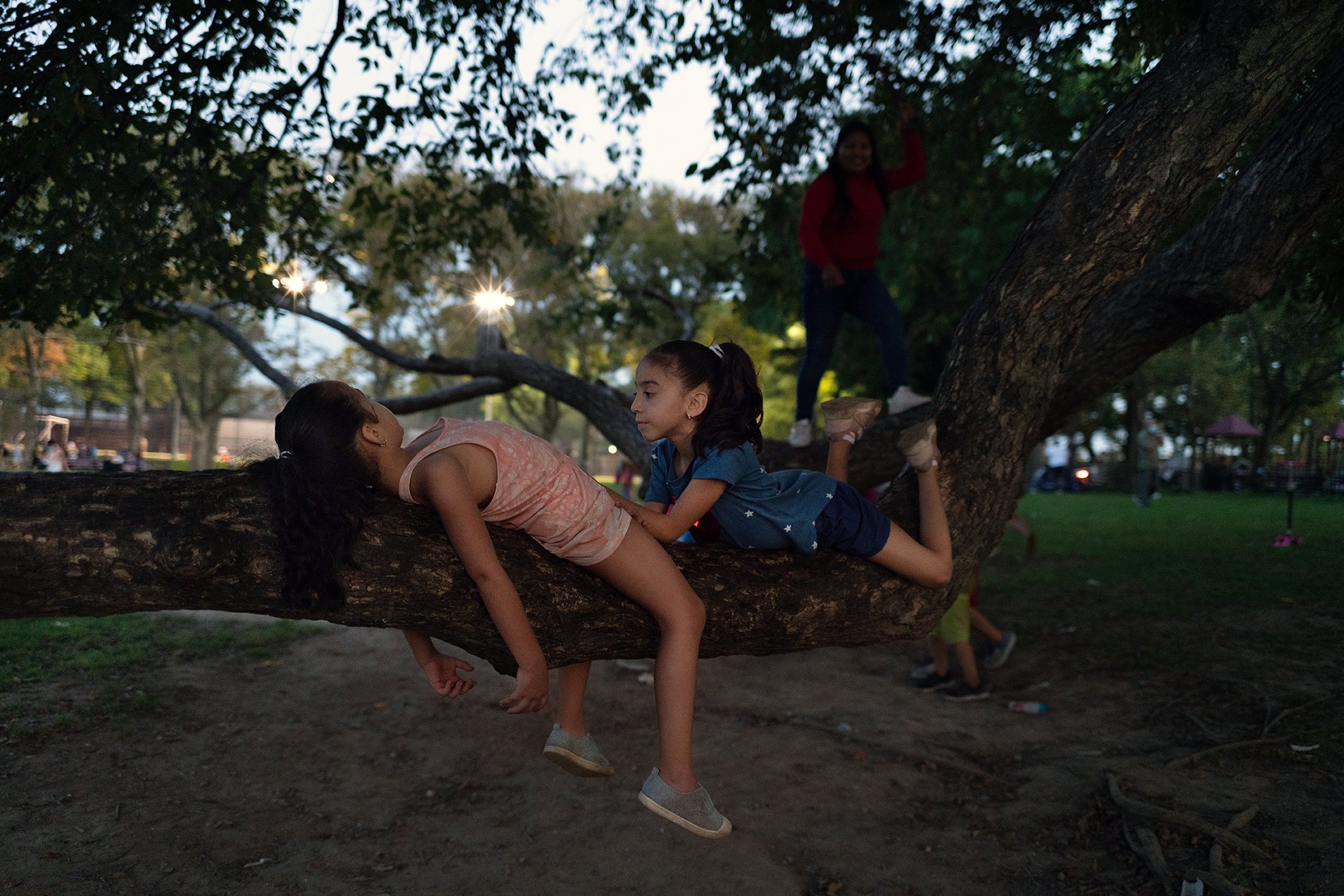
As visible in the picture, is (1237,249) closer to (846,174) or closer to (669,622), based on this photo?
(846,174)

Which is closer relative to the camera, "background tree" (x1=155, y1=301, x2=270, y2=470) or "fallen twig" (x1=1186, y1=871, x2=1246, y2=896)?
"fallen twig" (x1=1186, y1=871, x2=1246, y2=896)

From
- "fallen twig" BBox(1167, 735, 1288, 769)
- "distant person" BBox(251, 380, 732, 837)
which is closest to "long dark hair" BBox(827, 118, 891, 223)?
"distant person" BBox(251, 380, 732, 837)

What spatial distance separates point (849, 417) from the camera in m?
3.97

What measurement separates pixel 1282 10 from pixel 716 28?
16.6 feet

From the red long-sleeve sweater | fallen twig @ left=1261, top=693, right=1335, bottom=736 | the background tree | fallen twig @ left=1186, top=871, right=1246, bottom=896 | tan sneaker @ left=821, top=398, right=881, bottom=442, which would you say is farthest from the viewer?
the background tree

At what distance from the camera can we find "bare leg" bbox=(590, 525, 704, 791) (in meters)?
2.76

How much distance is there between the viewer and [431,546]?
2525mm

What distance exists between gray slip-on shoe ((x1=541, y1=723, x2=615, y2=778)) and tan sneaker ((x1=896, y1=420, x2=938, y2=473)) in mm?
1501

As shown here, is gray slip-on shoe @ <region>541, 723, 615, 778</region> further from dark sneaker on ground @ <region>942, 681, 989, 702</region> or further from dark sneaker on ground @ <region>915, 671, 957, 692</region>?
dark sneaker on ground @ <region>915, 671, 957, 692</region>

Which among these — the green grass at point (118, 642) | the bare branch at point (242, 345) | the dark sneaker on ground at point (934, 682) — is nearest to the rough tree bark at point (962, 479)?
the dark sneaker on ground at point (934, 682)

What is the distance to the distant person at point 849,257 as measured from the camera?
5496 millimetres

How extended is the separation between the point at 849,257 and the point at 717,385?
280cm

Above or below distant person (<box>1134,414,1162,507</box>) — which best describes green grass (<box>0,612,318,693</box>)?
below

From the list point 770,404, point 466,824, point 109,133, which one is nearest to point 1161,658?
point 466,824
